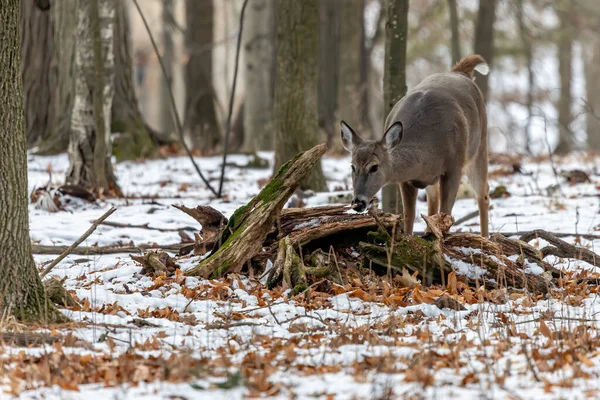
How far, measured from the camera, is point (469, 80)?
947 centimetres

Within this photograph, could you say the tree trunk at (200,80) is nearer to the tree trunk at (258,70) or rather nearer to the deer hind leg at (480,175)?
the tree trunk at (258,70)

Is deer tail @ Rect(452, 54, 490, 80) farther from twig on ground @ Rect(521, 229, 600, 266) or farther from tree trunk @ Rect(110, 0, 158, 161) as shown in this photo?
tree trunk @ Rect(110, 0, 158, 161)

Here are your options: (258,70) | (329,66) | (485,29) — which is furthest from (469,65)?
(258,70)

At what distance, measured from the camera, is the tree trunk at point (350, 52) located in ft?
66.5

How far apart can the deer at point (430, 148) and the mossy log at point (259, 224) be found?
0.63 meters

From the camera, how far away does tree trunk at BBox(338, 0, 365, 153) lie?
66.5 ft

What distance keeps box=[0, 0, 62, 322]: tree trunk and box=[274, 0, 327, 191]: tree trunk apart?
5.05m

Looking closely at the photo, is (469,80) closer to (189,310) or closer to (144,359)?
(189,310)

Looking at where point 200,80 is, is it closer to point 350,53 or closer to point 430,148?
point 350,53

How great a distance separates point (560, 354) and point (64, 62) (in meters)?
10.1

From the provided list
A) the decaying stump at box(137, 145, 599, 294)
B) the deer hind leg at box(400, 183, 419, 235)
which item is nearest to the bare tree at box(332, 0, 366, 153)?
the deer hind leg at box(400, 183, 419, 235)

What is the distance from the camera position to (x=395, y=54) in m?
9.17

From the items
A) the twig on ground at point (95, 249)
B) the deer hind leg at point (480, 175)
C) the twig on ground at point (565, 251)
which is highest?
the deer hind leg at point (480, 175)

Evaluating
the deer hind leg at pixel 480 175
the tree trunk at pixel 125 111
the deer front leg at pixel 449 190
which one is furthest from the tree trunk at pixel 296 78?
the tree trunk at pixel 125 111
